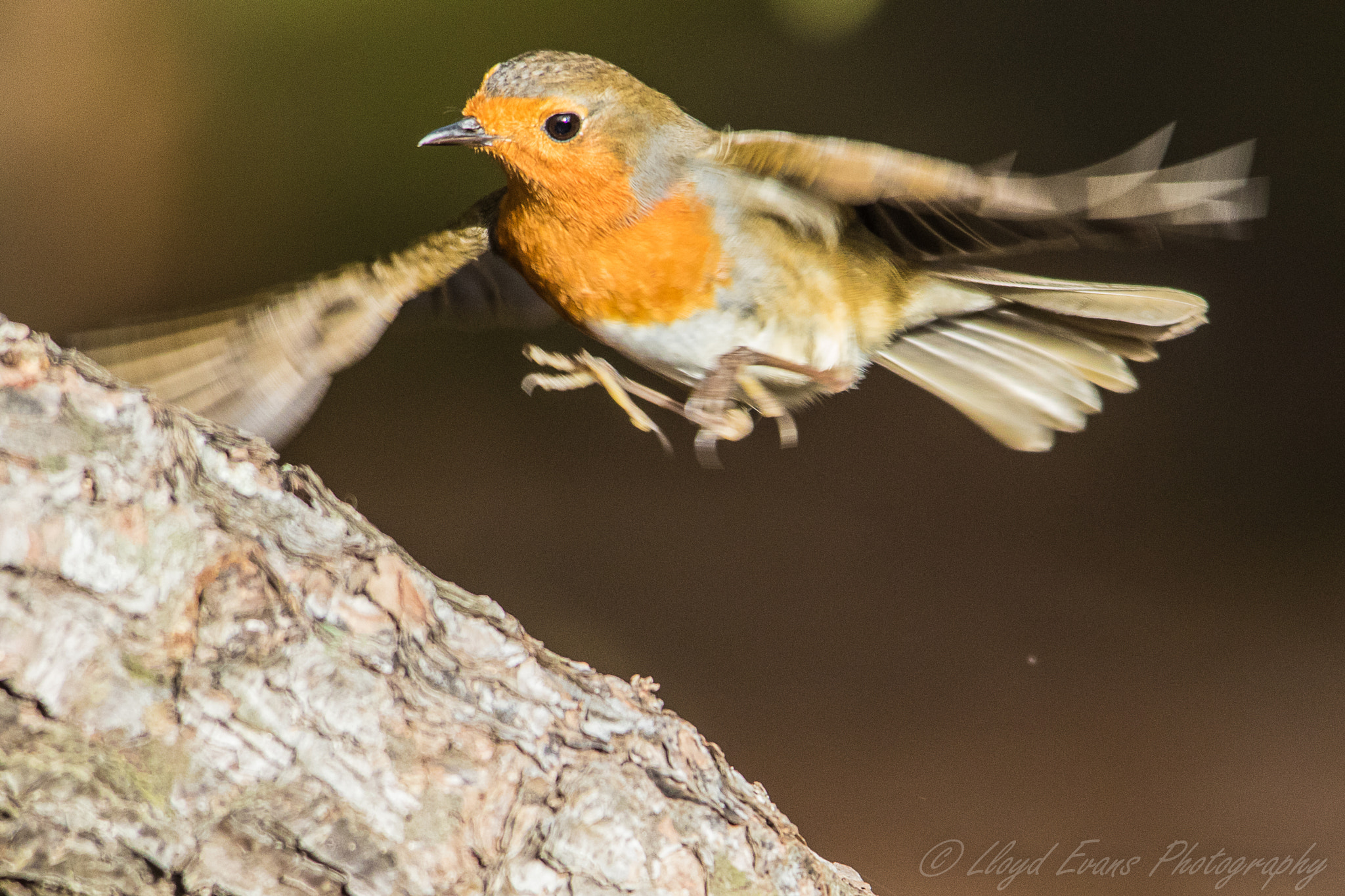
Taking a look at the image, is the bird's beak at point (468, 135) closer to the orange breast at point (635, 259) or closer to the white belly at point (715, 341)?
the orange breast at point (635, 259)

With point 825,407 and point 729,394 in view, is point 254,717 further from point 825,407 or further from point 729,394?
point 825,407

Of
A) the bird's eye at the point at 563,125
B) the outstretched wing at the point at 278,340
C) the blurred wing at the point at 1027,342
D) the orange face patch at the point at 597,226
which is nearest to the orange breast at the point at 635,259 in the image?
the orange face patch at the point at 597,226

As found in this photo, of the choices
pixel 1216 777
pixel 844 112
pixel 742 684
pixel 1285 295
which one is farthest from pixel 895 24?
pixel 1216 777

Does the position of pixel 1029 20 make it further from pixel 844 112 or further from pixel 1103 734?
pixel 1103 734

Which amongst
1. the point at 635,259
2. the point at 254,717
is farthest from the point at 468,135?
the point at 254,717

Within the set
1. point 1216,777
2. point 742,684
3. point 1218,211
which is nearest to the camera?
point 1218,211

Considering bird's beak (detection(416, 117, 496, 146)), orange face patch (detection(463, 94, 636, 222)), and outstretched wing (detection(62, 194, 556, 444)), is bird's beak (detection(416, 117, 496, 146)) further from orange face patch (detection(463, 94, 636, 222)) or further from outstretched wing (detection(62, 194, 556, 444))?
outstretched wing (detection(62, 194, 556, 444))

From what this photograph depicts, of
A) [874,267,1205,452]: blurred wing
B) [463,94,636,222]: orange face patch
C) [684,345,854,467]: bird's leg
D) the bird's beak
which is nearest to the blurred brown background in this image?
[874,267,1205,452]: blurred wing
